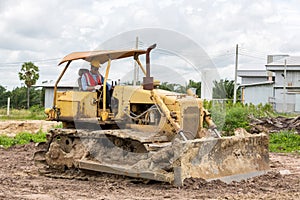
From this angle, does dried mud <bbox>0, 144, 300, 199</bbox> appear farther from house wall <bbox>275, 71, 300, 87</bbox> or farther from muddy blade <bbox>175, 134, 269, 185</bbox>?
house wall <bbox>275, 71, 300, 87</bbox>

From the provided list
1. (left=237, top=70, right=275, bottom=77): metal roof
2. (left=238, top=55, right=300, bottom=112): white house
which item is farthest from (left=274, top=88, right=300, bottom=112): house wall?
(left=237, top=70, right=275, bottom=77): metal roof

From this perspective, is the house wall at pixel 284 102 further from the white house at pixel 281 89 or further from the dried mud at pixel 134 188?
the dried mud at pixel 134 188

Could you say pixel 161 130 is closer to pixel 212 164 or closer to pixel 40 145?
pixel 212 164

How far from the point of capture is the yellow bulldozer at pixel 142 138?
Answer: 902cm

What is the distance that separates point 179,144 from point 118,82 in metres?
2.43

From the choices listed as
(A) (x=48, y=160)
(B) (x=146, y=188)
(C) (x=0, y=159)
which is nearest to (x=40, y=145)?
(A) (x=48, y=160)

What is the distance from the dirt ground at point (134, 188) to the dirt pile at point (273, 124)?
886 cm

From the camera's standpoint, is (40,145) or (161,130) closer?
(161,130)

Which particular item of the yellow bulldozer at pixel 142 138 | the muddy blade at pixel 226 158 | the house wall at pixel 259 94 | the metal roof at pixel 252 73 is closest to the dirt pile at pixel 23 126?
the yellow bulldozer at pixel 142 138

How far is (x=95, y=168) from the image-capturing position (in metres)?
9.72

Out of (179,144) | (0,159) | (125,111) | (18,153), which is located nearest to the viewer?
(179,144)

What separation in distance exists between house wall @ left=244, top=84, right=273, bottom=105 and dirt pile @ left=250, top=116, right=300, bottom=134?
916 inches

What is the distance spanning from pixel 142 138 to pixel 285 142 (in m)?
9.97

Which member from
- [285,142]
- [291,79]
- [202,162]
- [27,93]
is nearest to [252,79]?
[291,79]
